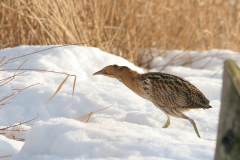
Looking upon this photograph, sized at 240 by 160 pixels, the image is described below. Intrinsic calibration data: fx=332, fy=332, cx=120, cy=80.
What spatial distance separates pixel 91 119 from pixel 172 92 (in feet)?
2.51

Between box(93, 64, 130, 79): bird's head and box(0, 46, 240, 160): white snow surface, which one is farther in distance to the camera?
box(93, 64, 130, 79): bird's head

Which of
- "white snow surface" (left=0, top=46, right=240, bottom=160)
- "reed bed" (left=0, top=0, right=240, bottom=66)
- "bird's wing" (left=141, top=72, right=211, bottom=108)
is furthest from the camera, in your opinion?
"reed bed" (left=0, top=0, right=240, bottom=66)

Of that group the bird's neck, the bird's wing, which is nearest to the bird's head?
the bird's neck

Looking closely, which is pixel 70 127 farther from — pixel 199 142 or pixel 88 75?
pixel 88 75

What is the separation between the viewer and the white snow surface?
1.92 metres

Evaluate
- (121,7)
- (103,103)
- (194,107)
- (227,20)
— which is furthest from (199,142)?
(227,20)

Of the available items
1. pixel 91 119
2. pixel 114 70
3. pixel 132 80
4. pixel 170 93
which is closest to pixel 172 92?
pixel 170 93

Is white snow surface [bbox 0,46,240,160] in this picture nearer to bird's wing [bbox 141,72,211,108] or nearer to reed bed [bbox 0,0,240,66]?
bird's wing [bbox 141,72,211,108]

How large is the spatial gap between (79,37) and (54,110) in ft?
6.66

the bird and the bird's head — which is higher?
the bird's head

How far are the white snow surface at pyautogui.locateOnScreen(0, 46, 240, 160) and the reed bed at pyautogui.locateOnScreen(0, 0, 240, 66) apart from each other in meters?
0.47

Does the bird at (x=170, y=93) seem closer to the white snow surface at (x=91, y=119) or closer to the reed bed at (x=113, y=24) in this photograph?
the white snow surface at (x=91, y=119)

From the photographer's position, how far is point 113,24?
595 cm

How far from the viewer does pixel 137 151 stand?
1.90 meters
